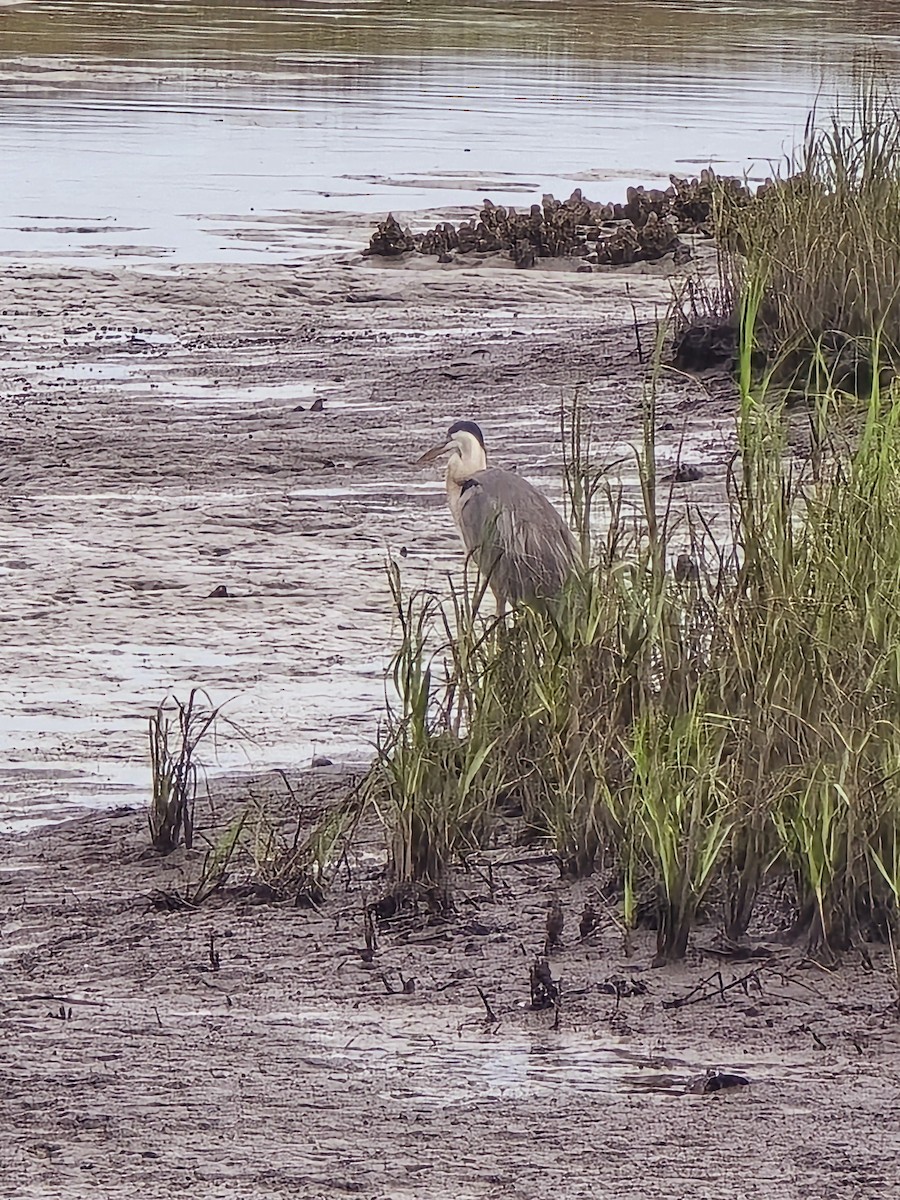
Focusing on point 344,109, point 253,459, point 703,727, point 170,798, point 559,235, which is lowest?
point 170,798

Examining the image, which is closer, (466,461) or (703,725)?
(703,725)

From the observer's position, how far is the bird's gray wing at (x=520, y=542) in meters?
6.22

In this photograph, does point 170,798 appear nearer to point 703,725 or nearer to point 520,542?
point 703,725

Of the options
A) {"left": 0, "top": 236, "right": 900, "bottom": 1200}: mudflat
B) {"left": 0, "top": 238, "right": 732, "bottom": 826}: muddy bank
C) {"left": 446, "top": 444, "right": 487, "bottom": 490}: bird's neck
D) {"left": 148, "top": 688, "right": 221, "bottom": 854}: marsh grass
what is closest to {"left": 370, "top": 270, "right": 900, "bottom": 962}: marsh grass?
{"left": 0, "top": 236, "right": 900, "bottom": 1200}: mudflat

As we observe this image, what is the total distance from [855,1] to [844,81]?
21.1m

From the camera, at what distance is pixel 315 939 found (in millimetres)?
4609

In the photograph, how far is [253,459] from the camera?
9.31 m

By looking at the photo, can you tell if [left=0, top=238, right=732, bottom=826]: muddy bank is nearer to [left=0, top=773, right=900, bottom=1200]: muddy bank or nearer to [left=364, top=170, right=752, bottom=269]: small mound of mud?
[left=364, top=170, right=752, bottom=269]: small mound of mud

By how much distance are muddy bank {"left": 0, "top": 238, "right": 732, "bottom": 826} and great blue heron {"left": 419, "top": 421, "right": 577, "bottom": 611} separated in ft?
1.48

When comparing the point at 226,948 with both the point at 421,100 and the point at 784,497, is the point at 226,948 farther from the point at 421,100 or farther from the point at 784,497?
the point at 421,100

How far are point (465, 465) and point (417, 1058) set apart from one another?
12.0ft

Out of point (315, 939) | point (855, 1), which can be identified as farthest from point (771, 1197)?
point (855, 1)

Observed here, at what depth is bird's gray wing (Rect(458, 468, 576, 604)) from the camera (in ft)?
20.4

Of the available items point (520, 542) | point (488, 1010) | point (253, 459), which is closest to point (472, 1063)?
point (488, 1010)
